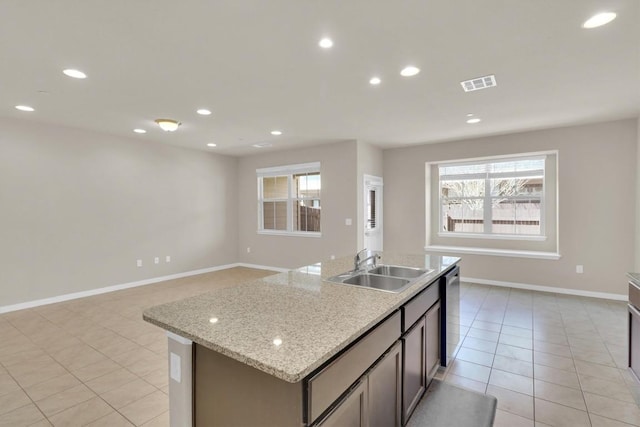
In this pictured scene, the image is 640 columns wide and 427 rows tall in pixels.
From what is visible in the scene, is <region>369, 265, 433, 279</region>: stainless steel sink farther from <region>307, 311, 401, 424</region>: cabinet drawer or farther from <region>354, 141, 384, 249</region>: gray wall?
<region>354, 141, 384, 249</region>: gray wall

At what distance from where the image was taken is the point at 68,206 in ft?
15.6

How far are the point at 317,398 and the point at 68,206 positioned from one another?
5.35 metres

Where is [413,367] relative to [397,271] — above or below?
below

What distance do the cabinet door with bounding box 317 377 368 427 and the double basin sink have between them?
2.69ft

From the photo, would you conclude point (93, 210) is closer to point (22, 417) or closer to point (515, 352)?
point (22, 417)

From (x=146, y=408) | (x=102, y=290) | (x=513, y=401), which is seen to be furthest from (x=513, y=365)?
(x=102, y=290)

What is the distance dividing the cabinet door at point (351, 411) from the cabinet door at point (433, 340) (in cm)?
101

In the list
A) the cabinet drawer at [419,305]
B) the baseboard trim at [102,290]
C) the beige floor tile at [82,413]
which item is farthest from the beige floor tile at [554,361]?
the baseboard trim at [102,290]

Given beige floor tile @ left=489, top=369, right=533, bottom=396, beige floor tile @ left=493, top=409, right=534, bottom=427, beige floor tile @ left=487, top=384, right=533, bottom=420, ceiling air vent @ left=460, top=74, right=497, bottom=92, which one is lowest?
beige floor tile @ left=493, top=409, right=534, bottom=427

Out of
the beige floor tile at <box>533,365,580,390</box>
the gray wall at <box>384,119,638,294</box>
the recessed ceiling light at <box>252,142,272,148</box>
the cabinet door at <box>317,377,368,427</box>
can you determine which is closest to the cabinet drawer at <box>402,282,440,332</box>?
the cabinet door at <box>317,377,368,427</box>

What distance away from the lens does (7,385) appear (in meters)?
2.43

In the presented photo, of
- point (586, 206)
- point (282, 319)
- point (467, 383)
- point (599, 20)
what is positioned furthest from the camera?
point (586, 206)

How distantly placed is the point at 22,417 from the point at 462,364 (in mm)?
3312

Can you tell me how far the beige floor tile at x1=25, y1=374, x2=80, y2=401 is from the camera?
233 centimetres
